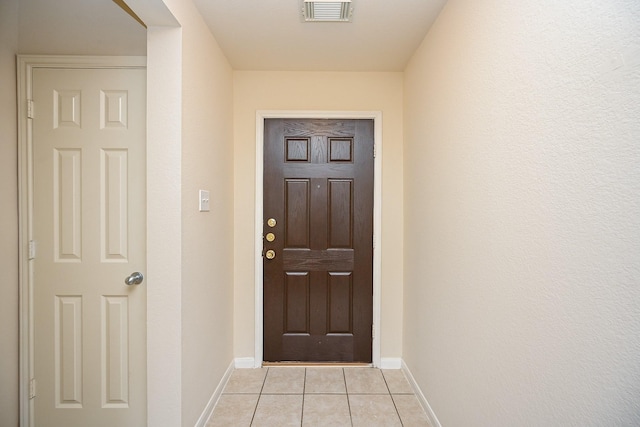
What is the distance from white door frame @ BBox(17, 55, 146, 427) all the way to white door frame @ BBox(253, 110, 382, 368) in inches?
40.6

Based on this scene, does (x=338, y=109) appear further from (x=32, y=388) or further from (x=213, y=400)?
(x=32, y=388)

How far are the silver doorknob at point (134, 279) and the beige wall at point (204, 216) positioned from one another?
28 cm

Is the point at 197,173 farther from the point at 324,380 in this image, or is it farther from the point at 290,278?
the point at 324,380

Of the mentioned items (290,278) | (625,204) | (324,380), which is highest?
(625,204)

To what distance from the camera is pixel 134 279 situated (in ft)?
5.30

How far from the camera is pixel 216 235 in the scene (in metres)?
2.06

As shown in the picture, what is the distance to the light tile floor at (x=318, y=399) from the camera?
1876mm

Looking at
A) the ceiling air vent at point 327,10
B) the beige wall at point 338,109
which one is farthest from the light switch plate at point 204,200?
the ceiling air vent at point 327,10

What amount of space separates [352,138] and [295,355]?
188 centimetres

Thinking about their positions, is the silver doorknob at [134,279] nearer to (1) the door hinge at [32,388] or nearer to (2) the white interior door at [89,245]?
(2) the white interior door at [89,245]

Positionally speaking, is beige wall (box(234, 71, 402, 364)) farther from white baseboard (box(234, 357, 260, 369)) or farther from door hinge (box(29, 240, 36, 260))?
door hinge (box(29, 240, 36, 260))

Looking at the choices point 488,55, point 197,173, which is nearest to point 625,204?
point 488,55

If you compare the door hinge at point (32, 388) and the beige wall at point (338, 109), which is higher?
the beige wall at point (338, 109)

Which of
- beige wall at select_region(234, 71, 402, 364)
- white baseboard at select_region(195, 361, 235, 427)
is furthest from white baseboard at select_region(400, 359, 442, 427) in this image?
white baseboard at select_region(195, 361, 235, 427)
